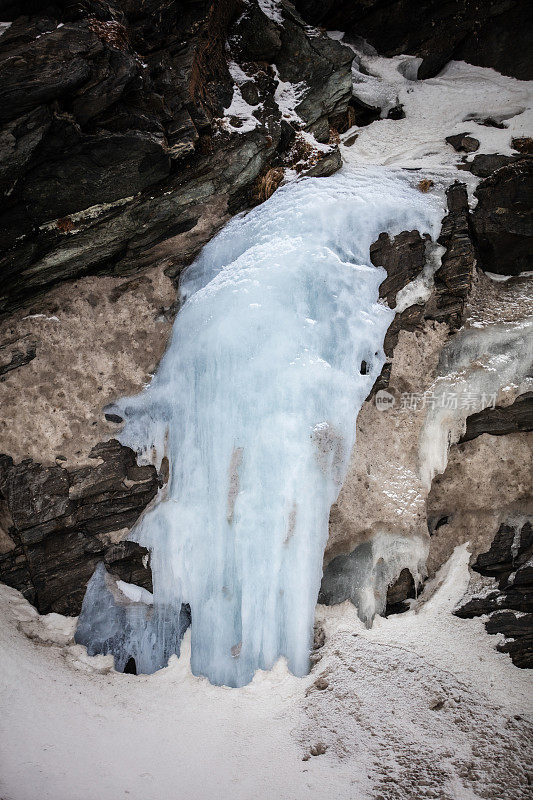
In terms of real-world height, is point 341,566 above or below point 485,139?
below

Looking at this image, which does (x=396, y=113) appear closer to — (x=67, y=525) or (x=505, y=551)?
(x=505, y=551)

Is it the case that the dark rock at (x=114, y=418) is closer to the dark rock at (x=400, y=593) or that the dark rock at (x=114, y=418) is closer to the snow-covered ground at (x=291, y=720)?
→ the snow-covered ground at (x=291, y=720)

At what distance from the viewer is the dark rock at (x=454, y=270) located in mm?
6406

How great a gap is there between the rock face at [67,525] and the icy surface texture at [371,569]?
86.3 inches

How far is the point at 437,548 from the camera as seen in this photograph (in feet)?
21.3

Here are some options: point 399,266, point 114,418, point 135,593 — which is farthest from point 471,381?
point 135,593

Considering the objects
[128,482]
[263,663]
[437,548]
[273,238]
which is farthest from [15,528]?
[437,548]

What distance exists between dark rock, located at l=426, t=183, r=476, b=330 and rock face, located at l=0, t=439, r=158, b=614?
13.6 feet

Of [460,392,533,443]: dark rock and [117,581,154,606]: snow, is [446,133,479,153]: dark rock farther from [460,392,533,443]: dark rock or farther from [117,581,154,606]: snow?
[117,581,154,606]: snow

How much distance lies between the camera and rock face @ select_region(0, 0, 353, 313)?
5.00m

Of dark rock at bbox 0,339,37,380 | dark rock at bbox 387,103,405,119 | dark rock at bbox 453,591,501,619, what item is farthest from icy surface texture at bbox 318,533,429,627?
dark rock at bbox 387,103,405,119

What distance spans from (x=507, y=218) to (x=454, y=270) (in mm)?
929

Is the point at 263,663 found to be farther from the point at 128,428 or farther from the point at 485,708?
the point at 128,428

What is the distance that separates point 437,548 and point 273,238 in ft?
14.0
